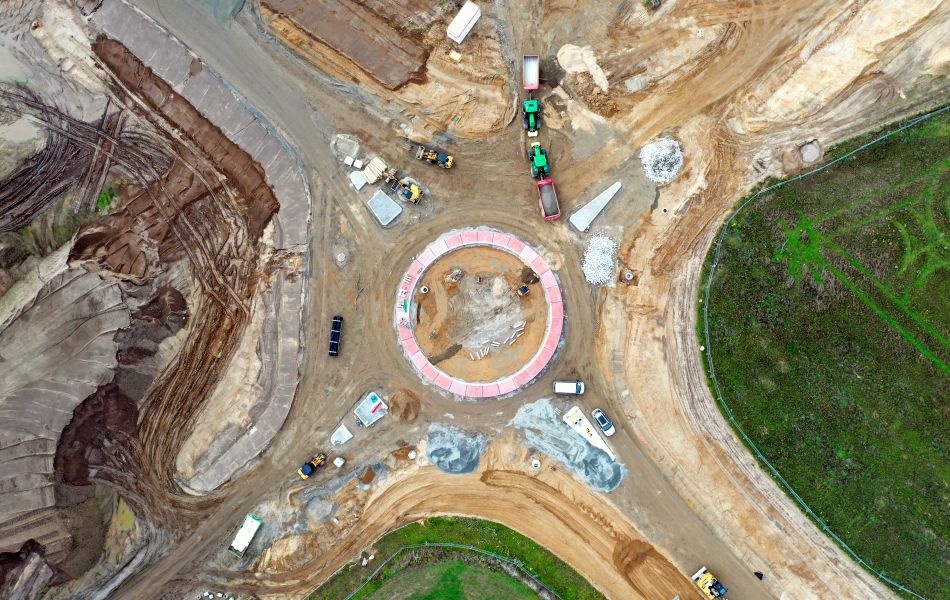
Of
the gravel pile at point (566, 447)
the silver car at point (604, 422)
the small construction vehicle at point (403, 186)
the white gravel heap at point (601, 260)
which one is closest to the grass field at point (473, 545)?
the gravel pile at point (566, 447)

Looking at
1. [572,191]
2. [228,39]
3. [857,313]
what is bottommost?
[857,313]

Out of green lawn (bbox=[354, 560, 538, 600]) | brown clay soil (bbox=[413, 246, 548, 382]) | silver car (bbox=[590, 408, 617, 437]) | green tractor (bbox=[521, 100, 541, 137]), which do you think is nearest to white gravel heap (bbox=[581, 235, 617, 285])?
brown clay soil (bbox=[413, 246, 548, 382])

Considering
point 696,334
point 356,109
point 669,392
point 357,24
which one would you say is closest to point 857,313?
point 696,334

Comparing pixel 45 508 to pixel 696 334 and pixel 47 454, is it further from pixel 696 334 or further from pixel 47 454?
pixel 696 334

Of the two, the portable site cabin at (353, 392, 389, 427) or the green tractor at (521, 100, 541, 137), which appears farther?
the portable site cabin at (353, 392, 389, 427)

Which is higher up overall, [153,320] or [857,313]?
[153,320]

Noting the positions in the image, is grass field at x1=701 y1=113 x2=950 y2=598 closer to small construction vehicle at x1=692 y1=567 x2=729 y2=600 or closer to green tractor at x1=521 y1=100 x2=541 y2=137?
small construction vehicle at x1=692 y1=567 x2=729 y2=600

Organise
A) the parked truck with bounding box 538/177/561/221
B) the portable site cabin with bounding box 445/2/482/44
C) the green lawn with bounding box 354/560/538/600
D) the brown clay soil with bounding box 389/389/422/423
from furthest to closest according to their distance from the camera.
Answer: the brown clay soil with bounding box 389/389/422/423 → the green lawn with bounding box 354/560/538/600 → the parked truck with bounding box 538/177/561/221 → the portable site cabin with bounding box 445/2/482/44

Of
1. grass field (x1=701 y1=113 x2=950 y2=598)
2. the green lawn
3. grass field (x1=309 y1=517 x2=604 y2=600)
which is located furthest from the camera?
the green lawn

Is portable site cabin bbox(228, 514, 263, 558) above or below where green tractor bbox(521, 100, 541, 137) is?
below
